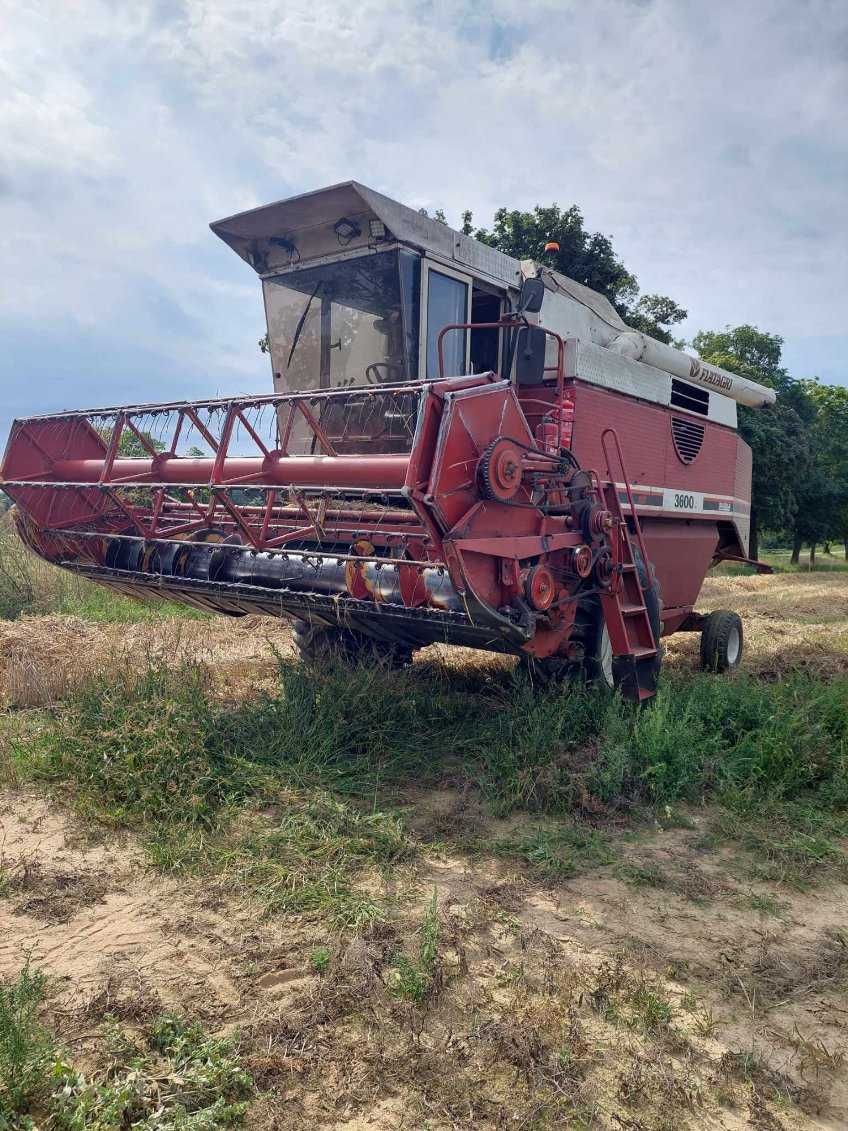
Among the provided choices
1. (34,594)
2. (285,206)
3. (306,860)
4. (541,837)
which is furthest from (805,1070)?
(34,594)

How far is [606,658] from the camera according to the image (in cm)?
530

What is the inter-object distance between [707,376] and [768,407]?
434cm

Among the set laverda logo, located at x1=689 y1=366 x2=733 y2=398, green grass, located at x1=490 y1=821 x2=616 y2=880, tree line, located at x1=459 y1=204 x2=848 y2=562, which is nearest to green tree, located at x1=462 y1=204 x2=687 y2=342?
tree line, located at x1=459 y1=204 x2=848 y2=562

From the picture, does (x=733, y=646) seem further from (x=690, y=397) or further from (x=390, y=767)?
(x=390, y=767)

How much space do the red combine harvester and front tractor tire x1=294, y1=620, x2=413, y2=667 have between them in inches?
1.4

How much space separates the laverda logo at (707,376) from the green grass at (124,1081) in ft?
22.4

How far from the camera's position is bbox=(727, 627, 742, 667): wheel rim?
7326mm

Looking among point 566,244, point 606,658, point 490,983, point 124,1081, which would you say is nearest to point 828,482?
point 566,244

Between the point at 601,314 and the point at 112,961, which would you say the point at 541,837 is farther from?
the point at 601,314

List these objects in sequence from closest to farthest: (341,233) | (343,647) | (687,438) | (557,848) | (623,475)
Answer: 1. (557,848)
2. (341,233)
3. (623,475)
4. (343,647)
5. (687,438)

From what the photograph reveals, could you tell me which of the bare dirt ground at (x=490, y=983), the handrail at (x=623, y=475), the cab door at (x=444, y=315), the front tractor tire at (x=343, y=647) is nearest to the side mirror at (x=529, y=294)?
the cab door at (x=444, y=315)

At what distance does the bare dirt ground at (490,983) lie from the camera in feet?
7.15

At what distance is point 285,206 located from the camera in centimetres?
547

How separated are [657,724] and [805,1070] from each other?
222 centimetres
